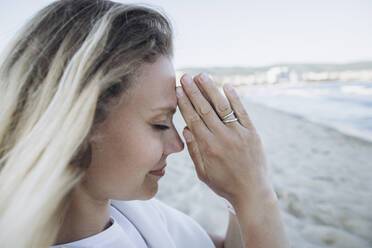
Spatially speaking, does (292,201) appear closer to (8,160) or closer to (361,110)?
(8,160)

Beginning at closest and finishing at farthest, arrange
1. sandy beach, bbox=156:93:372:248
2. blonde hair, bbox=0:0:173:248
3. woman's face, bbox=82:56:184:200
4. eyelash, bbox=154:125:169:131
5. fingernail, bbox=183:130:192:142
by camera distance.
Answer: blonde hair, bbox=0:0:173:248 → woman's face, bbox=82:56:184:200 → eyelash, bbox=154:125:169:131 → fingernail, bbox=183:130:192:142 → sandy beach, bbox=156:93:372:248

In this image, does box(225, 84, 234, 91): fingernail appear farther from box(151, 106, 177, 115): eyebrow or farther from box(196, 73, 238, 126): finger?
box(151, 106, 177, 115): eyebrow

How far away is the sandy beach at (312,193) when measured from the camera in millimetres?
2648

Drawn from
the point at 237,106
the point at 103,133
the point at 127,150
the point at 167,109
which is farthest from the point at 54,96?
the point at 237,106

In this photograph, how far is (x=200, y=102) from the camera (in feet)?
4.30

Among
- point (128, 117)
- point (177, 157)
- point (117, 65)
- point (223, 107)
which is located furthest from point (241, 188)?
point (177, 157)

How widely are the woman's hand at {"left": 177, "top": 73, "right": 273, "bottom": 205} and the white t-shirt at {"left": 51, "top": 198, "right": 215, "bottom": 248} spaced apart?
19.2 inches

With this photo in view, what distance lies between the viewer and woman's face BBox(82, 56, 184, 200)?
1161mm

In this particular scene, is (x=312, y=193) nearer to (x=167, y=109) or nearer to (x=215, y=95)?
(x=215, y=95)

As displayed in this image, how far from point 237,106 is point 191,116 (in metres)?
0.23

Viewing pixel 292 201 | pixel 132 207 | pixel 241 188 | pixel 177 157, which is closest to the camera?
pixel 241 188

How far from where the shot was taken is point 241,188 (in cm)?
131

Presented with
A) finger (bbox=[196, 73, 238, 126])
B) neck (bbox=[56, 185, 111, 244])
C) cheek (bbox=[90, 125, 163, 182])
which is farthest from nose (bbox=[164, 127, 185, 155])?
neck (bbox=[56, 185, 111, 244])

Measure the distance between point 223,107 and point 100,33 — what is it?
25.1 inches
